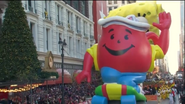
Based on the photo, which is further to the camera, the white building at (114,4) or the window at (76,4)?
the white building at (114,4)

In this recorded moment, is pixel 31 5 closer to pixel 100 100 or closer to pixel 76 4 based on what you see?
pixel 76 4

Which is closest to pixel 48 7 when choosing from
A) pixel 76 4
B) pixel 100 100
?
pixel 76 4

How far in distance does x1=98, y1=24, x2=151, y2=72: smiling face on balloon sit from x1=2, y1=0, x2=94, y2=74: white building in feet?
53.9

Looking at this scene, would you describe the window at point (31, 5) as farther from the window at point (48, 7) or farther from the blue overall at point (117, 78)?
the blue overall at point (117, 78)

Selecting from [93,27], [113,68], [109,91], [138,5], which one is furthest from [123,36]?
[93,27]

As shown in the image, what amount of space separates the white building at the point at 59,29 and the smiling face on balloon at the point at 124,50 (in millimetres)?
16443

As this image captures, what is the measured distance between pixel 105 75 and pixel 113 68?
0.40 meters

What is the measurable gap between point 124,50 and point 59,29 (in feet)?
79.9

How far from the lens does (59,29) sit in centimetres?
3431

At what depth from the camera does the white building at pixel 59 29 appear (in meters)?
27.9

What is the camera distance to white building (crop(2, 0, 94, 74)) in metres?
27.9

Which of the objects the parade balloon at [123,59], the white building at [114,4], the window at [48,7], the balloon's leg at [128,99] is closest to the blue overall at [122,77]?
the parade balloon at [123,59]

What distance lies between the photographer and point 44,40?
29562 mm

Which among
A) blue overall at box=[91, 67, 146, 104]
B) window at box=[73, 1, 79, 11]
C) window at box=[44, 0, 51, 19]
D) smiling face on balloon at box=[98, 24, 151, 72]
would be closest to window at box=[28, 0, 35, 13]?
window at box=[44, 0, 51, 19]
